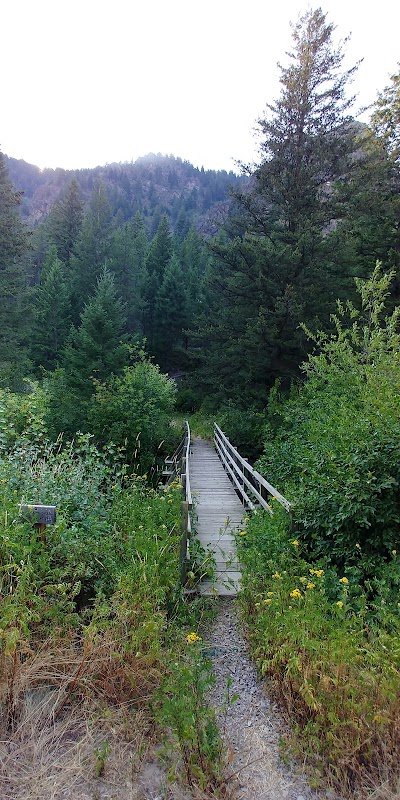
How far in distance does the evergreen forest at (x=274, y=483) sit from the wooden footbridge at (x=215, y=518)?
8.2 inches

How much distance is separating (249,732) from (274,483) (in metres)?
5.43

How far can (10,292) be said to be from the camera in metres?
21.2

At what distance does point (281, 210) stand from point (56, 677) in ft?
52.1

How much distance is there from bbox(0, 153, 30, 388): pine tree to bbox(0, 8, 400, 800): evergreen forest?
0.39ft

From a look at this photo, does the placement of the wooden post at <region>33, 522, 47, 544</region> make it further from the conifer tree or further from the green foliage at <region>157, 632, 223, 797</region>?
the conifer tree

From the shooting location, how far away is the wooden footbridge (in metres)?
4.55

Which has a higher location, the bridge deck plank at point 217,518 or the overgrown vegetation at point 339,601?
the overgrown vegetation at point 339,601

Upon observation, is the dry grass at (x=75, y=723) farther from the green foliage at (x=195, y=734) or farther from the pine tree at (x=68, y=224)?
the pine tree at (x=68, y=224)

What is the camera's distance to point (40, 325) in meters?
28.9

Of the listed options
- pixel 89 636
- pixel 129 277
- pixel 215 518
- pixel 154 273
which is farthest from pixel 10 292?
A: pixel 89 636

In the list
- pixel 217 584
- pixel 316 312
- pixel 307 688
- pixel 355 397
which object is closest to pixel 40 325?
pixel 316 312

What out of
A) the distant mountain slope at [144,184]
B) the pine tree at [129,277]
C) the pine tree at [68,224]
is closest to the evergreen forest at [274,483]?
the pine tree at [129,277]

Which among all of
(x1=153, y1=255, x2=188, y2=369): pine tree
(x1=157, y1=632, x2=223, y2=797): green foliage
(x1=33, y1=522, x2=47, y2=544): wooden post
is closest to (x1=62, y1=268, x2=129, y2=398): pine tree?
(x1=153, y1=255, x2=188, y2=369): pine tree

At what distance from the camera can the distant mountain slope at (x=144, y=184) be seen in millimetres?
101188
